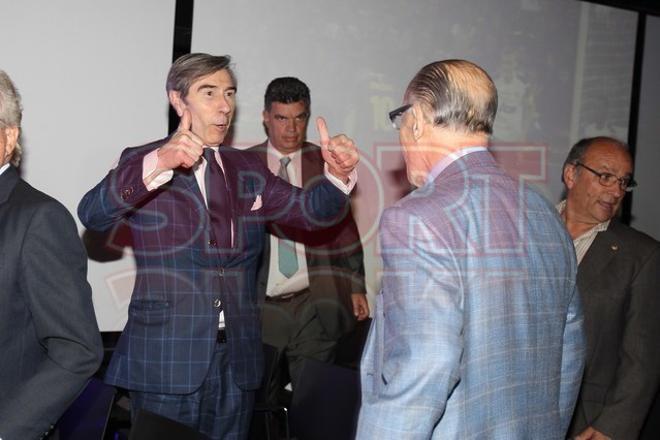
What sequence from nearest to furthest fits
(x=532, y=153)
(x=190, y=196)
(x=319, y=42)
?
(x=190, y=196) < (x=319, y=42) < (x=532, y=153)

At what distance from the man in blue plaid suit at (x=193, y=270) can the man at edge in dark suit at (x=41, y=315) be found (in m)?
0.70

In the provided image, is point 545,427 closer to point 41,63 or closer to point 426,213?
point 426,213

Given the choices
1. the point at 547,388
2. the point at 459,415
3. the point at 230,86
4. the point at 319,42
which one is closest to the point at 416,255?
the point at 459,415

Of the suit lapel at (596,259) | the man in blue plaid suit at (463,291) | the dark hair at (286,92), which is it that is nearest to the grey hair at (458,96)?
the man in blue plaid suit at (463,291)

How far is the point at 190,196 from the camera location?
260 cm

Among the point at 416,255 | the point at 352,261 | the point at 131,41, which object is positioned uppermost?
the point at 131,41

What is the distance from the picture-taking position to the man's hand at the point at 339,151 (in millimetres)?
2508

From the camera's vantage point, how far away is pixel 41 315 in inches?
67.5

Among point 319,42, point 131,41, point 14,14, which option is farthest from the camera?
point 319,42

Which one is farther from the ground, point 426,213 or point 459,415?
point 426,213

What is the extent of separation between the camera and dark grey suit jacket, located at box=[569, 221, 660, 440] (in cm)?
282

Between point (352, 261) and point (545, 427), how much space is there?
7.69 feet

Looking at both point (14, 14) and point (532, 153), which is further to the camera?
point (532, 153)

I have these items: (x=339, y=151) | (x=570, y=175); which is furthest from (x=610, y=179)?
(x=339, y=151)
